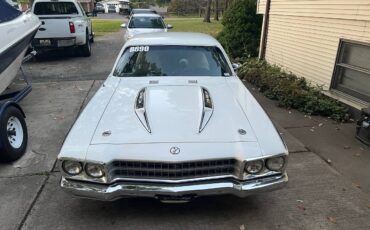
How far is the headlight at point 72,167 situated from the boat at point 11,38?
113 inches

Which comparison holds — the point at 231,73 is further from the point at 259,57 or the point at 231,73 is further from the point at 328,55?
the point at 259,57

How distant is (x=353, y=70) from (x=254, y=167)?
4145mm

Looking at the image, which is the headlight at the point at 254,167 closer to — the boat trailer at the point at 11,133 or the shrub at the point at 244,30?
the boat trailer at the point at 11,133

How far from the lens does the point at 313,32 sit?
7.07 metres

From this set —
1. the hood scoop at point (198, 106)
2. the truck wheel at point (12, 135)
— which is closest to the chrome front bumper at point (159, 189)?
the hood scoop at point (198, 106)

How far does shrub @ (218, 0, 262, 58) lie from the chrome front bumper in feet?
26.1

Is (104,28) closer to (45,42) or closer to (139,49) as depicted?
(45,42)

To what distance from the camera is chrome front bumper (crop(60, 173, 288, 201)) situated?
2.81 m

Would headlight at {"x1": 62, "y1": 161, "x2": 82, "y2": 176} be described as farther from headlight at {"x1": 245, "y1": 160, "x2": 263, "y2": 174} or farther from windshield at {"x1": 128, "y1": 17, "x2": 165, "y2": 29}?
windshield at {"x1": 128, "y1": 17, "x2": 165, "y2": 29}

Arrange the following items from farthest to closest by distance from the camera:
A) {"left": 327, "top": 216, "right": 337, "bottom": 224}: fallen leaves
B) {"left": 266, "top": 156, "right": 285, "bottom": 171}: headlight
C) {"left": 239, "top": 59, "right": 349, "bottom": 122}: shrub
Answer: {"left": 239, "top": 59, "right": 349, "bottom": 122}: shrub < {"left": 327, "top": 216, "right": 337, "bottom": 224}: fallen leaves < {"left": 266, "top": 156, "right": 285, "bottom": 171}: headlight

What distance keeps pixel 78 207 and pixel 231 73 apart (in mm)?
2497

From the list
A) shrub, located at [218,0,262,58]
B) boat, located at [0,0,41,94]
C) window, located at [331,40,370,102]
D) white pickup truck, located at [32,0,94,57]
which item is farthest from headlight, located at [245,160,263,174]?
white pickup truck, located at [32,0,94,57]

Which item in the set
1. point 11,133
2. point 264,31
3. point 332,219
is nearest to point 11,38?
point 11,133

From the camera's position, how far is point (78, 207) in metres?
3.37
